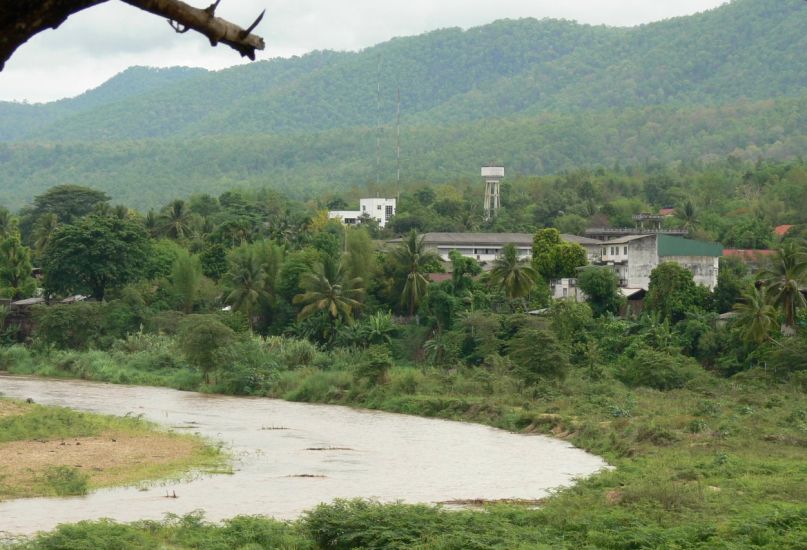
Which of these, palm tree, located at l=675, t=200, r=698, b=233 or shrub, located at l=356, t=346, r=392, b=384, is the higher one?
palm tree, located at l=675, t=200, r=698, b=233

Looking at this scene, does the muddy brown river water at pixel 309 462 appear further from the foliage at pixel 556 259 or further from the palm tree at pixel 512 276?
the foliage at pixel 556 259

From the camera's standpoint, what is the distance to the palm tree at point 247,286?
60.9 m

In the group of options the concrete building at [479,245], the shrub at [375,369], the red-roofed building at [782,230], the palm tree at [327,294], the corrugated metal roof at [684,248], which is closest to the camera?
the shrub at [375,369]

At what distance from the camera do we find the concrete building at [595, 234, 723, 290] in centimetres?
6097

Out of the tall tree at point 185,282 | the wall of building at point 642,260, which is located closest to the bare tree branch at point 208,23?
the wall of building at point 642,260

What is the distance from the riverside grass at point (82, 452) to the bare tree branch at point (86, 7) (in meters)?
21.1

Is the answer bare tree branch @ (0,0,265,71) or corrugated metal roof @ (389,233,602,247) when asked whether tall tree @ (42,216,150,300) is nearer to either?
corrugated metal roof @ (389,233,602,247)

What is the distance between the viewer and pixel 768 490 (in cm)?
2227

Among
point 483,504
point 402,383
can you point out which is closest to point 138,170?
point 402,383

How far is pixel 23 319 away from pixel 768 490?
2013 inches

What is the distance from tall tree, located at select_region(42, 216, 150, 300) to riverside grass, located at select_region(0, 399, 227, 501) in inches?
1025

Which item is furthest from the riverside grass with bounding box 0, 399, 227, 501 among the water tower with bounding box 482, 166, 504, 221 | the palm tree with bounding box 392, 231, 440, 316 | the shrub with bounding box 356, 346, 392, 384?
the water tower with bounding box 482, 166, 504, 221

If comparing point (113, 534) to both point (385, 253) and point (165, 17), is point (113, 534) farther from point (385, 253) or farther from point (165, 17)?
point (385, 253)

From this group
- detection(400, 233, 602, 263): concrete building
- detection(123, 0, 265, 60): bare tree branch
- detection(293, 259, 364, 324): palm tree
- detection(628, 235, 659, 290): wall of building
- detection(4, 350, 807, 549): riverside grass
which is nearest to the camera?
detection(123, 0, 265, 60): bare tree branch
